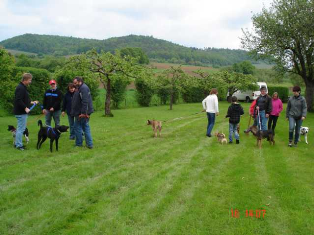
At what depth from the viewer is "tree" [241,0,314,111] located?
53.5ft

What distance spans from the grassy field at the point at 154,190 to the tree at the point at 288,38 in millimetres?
12383

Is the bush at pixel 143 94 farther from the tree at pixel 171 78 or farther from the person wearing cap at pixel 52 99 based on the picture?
the person wearing cap at pixel 52 99

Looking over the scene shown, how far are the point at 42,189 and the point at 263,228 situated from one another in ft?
11.9

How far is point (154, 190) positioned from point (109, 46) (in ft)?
252

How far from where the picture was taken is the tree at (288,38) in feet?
53.5

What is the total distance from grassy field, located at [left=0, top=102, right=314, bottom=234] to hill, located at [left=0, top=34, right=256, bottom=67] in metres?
58.3

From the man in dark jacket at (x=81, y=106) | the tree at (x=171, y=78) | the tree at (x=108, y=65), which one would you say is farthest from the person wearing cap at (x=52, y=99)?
the tree at (x=171, y=78)

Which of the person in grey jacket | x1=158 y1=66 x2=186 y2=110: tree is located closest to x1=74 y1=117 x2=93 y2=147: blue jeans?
the person in grey jacket

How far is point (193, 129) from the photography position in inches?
435

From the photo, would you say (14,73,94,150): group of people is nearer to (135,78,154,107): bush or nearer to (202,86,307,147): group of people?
(202,86,307,147): group of people

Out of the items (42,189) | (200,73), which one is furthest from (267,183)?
(200,73)

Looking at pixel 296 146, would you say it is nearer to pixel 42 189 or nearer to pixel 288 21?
pixel 42 189

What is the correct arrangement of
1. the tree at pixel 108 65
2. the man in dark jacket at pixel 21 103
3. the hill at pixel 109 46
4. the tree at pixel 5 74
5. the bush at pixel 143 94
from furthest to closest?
the hill at pixel 109 46 < the bush at pixel 143 94 < the tree at pixel 108 65 < the tree at pixel 5 74 < the man in dark jacket at pixel 21 103
